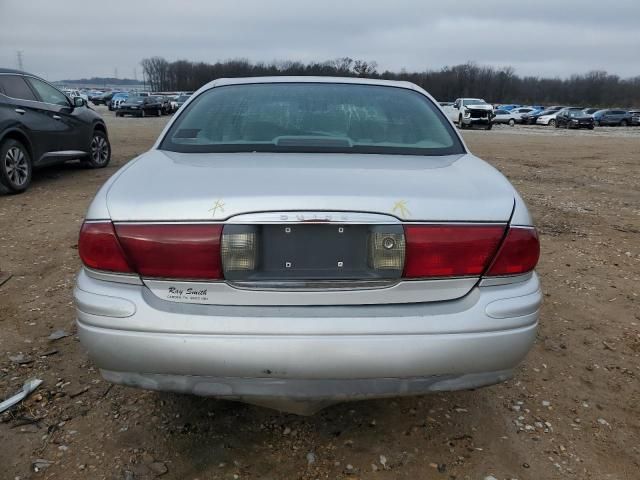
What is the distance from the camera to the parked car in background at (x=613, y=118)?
42.8m

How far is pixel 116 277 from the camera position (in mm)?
1949

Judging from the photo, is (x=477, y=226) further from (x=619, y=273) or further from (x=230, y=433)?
(x=619, y=273)

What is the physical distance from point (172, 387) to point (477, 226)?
1242 millimetres

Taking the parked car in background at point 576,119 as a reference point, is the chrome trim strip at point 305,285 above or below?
above

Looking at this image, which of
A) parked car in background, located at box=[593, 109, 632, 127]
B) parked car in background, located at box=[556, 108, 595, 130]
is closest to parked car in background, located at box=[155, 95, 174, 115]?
parked car in background, located at box=[556, 108, 595, 130]

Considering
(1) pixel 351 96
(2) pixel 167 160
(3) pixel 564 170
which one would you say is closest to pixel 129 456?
(2) pixel 167 160

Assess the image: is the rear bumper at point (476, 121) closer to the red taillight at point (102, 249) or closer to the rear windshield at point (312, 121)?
the rear windshield at point (312, 121)

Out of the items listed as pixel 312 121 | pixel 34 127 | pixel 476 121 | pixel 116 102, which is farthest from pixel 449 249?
pixel 116 102

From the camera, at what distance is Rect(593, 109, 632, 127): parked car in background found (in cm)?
4281

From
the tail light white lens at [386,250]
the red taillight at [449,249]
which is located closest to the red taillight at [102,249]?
the tail light white lens at [386,250]

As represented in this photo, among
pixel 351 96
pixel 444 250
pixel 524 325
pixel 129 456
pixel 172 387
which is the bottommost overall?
pixel 129 456

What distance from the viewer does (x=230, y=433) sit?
2.48 meters

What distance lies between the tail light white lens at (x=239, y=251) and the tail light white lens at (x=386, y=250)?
41 cm

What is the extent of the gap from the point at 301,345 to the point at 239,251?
387 mm
